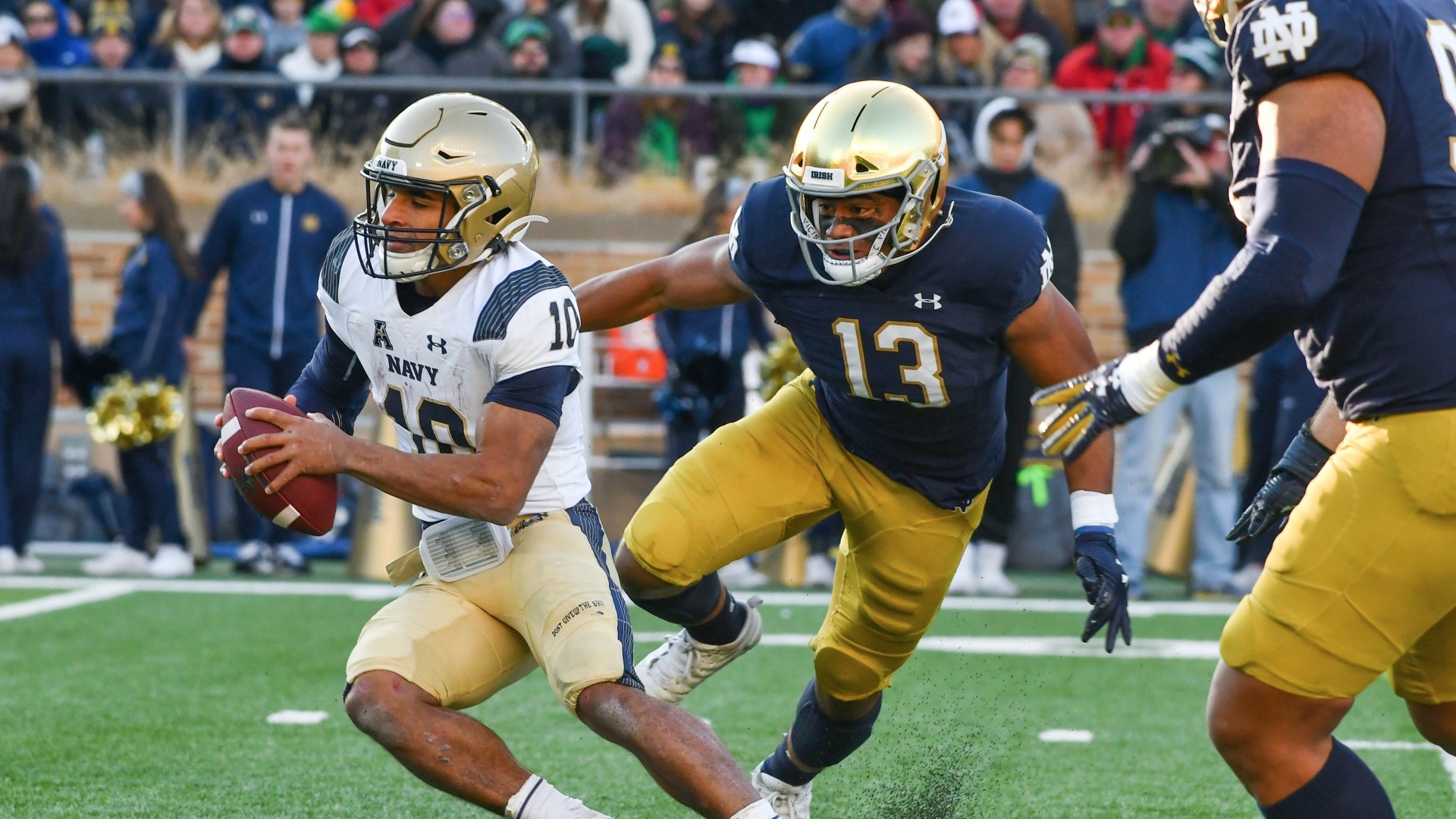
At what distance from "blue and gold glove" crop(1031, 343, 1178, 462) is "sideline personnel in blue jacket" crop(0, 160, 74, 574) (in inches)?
251

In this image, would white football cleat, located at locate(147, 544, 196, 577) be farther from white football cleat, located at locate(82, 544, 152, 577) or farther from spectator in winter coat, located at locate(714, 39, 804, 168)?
spectator in winter coat, located at locate(714, 39, 804, 168)

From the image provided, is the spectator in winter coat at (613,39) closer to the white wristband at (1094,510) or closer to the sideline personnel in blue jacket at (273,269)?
the sideline personnel in blue jacket at (273,269)

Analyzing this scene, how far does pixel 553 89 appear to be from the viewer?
33.3ft

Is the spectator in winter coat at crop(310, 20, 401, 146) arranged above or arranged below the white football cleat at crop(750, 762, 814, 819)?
above

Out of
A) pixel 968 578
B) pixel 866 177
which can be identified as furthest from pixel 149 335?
pixel 866 177

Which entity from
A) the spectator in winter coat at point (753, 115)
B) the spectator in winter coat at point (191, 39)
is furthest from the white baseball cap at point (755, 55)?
the spectator in winter coat at point (191, 39)

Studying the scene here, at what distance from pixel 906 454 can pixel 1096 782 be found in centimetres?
119

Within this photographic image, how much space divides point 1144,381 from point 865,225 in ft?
2.85

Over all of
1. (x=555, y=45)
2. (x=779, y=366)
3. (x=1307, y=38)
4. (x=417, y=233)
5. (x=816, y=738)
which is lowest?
(x=779, y=366)

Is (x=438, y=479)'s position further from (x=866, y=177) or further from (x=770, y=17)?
(x=770, y=17)

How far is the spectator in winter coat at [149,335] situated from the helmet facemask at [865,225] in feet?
18.0

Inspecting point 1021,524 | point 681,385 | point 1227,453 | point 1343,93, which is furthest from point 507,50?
point 1343,93

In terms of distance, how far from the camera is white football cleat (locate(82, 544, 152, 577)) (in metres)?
8.05

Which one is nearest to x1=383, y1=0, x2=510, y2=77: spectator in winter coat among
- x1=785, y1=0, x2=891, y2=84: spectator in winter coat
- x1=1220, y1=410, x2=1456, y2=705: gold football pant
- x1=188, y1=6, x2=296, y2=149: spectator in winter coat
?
x1=188, y1=6, x2=296, y2=149: spectator in winter coat
